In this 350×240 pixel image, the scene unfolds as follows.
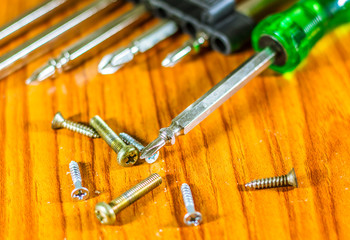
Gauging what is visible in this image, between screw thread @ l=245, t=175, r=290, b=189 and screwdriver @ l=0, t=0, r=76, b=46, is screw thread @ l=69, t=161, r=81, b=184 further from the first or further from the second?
screwdriver @ l=0, t=0, r=76, b=46

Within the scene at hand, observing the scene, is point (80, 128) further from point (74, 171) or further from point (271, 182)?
point (271, 182)

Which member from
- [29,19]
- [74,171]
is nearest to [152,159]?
[74,171]

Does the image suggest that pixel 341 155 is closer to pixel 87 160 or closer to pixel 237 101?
pixel 237 101

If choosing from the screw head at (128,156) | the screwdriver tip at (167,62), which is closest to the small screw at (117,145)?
the screw head at (128,156)

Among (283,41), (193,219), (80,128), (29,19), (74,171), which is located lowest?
(193,219)

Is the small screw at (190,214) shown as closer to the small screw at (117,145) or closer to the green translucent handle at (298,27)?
the small screw at (117,145)

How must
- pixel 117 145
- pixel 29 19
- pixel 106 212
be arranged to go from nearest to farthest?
pixel 106 212
pixel 117 145
pixel 29 19
